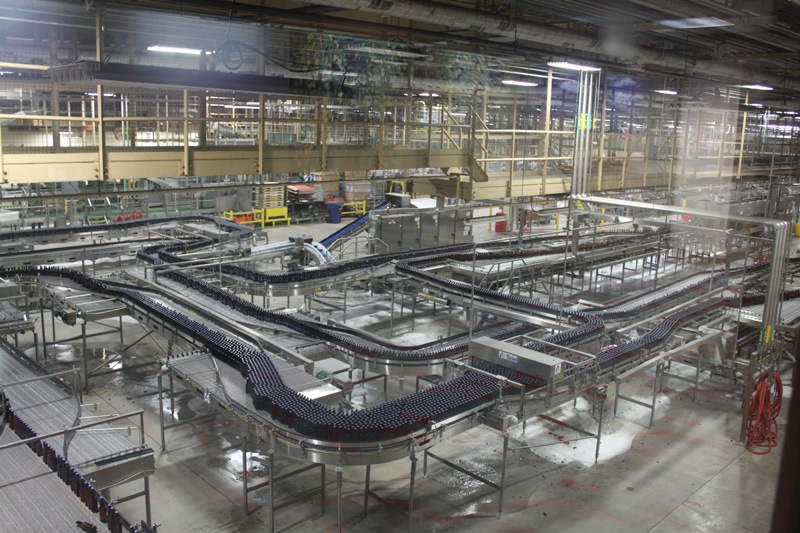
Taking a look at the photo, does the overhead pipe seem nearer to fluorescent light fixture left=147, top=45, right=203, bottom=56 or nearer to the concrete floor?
the concrete floor

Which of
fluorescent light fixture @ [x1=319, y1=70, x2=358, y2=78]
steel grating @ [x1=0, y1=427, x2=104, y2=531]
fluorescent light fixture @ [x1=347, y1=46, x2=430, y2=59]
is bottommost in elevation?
steel grating @ [x1=0, y1=427, x2=104, y2=531]

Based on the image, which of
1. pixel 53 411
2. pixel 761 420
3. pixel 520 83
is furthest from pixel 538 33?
pixel 53 411

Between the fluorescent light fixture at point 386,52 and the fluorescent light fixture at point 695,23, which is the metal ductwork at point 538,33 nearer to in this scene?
the fluorescent light fixture at point 695,23

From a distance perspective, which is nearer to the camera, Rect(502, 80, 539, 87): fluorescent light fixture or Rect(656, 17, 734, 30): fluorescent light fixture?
Rect(656, 17, 734, 30): fluorescent light fixture

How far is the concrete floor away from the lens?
643 centimetres

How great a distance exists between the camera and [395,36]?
36.7ft

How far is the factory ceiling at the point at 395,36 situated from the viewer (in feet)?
29.2

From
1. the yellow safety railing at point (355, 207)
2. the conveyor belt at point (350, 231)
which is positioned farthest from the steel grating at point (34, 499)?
the yellow safety railing at point (355, 207)

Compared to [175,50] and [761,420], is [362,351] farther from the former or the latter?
[175,50]

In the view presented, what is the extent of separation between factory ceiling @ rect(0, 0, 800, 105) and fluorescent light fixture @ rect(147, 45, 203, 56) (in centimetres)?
6

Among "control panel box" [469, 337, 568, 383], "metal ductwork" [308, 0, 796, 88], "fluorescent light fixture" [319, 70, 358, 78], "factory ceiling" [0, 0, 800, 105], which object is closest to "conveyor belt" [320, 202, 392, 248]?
"factory ceiling" [0, 0, 800, 105]

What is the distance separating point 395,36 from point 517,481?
7.56 metres

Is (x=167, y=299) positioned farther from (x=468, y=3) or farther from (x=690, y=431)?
(x=690, y=431)

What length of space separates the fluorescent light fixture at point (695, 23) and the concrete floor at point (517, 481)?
16.9ft
